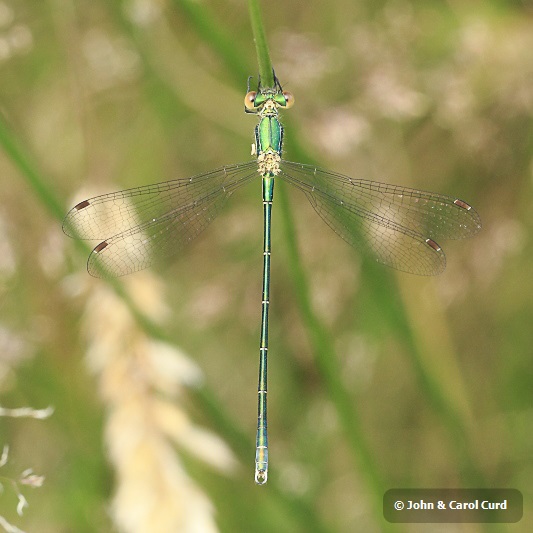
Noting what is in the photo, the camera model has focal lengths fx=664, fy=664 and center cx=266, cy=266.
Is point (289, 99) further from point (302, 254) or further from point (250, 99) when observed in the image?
point (302, 254)

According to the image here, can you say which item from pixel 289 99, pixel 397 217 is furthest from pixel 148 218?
pixel 397 217

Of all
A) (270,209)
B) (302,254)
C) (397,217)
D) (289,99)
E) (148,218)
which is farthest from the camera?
(302,254)

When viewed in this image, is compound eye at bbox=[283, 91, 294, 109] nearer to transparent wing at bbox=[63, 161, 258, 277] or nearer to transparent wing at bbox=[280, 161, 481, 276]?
transparent wing at bbox=[280, 161, 481, 276]

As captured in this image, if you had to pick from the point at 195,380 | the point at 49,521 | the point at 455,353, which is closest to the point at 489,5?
the point at 455,353

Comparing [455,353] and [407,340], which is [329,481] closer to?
[455,353]

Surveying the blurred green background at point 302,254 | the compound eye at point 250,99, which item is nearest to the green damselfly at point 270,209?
the compound eye at point 250,99

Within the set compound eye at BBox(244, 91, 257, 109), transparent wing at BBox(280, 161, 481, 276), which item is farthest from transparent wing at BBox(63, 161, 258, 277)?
compound eye at BBox(244, 91, 257, 109)

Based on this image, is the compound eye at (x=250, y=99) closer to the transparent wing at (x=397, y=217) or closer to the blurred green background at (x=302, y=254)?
the transparent wing at (x=397, y=217)

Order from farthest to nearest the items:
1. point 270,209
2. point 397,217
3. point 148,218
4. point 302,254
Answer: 1. point 302,254
2. point 270,209
3. point 397,217
4. point 148,218
